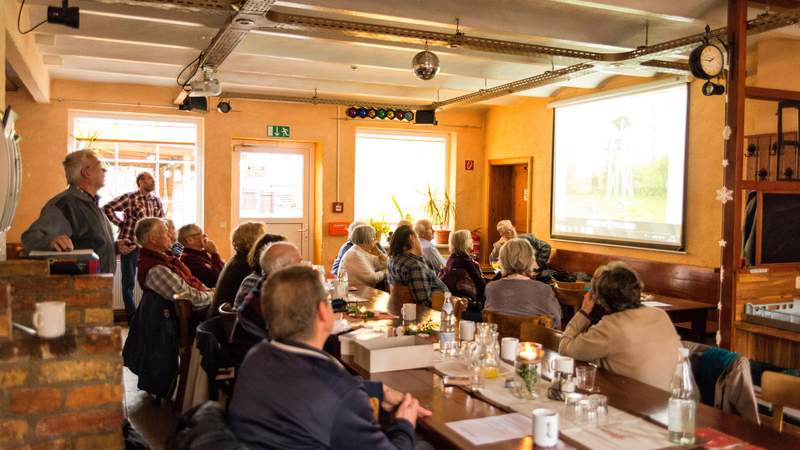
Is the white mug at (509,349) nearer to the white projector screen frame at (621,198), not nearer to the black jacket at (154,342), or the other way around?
the black jacket at (154,342)

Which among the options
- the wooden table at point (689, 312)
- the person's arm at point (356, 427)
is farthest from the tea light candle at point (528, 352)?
the wooden table at point (689, 312)

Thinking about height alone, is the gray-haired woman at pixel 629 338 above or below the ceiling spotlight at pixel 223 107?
below

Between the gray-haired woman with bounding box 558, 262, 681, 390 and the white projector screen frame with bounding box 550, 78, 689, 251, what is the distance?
16.4ft

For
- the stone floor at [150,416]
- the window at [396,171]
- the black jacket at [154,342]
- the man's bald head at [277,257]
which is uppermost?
the window at [396,171]

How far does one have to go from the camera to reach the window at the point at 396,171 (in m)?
11.0

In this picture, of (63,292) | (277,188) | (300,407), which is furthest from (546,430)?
(277,188)

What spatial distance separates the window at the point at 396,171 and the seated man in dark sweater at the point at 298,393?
8878 millimetres

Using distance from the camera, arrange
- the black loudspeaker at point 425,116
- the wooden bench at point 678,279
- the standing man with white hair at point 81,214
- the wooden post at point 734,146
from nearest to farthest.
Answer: the standing man with white hair at point 81,214 → the wooden post at point 734,146 → the wooden bench at point 678,279 → the black loudspeaker at point 425,116

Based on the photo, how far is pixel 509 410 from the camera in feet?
7.92

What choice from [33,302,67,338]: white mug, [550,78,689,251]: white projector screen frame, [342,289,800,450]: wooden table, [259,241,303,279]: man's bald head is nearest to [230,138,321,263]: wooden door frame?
[550,78,689,251]: white projector screen frame

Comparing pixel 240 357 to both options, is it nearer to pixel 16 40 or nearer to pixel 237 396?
pixel 237 396

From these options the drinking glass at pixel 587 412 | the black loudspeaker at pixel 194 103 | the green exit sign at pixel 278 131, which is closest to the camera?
the drinking glass at pixel 587 412

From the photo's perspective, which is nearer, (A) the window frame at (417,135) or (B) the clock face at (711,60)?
(B) the clock face at (711,60)

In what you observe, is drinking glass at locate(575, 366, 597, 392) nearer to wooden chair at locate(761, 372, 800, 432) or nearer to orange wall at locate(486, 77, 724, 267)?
wooden chair at locate(761, 372, 800, 432)
